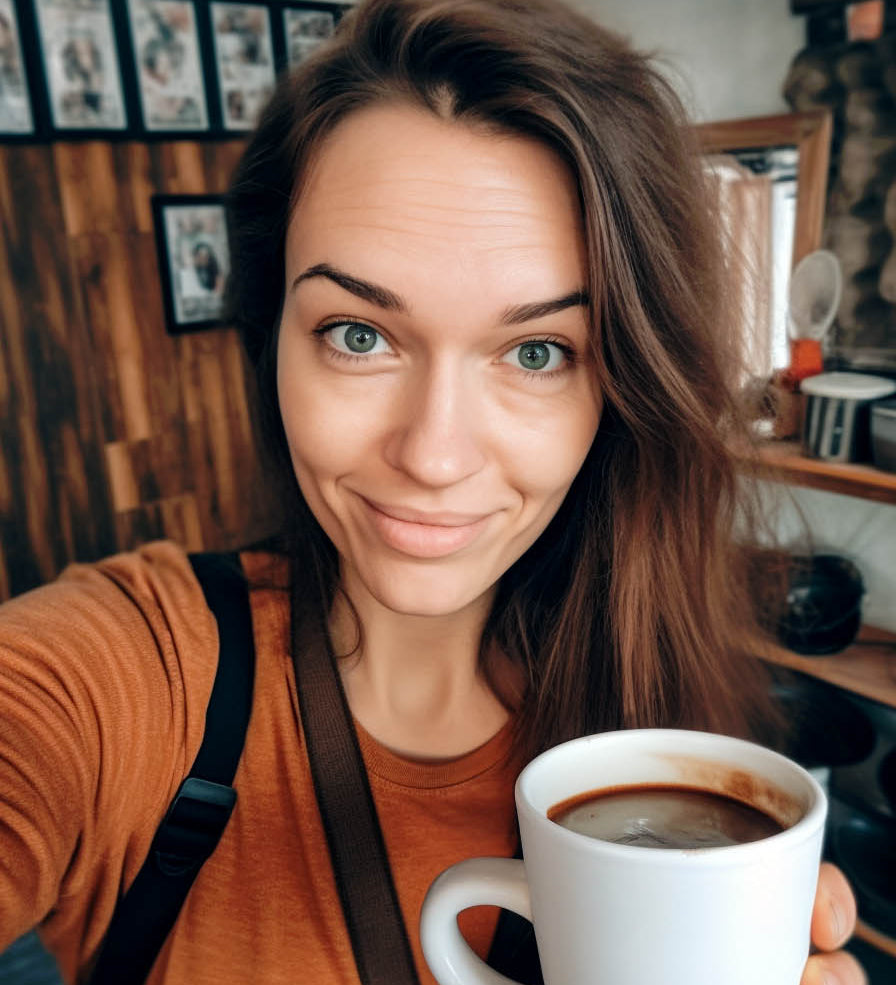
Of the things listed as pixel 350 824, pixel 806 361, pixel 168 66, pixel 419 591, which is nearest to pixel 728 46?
pixel 806 361

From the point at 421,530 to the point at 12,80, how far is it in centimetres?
245

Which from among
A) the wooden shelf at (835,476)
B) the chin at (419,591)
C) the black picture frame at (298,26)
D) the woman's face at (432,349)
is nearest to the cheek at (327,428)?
the woman's face at (432,349)

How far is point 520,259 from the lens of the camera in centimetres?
70

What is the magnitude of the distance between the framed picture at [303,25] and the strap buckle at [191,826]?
290cm

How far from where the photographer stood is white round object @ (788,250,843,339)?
196cm

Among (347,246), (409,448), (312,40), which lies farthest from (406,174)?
(312,40)

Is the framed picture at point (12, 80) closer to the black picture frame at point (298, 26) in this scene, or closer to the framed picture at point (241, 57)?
the framed picture at point (241, 57)

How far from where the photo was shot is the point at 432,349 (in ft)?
2.29

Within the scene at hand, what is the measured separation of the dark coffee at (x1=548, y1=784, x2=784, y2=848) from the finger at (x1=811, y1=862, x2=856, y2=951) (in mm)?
102

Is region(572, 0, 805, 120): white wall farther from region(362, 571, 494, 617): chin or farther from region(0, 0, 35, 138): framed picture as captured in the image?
region(362, 571, 494, 617): chin

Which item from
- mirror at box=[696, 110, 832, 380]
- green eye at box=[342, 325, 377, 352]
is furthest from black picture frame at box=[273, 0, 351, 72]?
green eye at box=[342, 325, 377, 352]

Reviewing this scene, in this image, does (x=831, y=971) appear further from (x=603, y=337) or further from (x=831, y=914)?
(x=603, y=337)

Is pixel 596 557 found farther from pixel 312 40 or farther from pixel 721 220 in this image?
pixel 312 40

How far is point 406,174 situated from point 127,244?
2.35m
